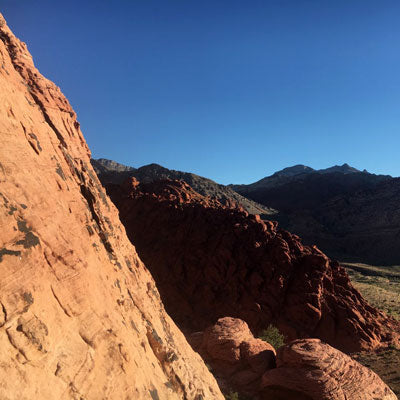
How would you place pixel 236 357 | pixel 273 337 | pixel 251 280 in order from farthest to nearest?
pixel 251 280, pixel 273 337, pixel 236 357

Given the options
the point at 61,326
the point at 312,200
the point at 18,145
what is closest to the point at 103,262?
the point at 61,326

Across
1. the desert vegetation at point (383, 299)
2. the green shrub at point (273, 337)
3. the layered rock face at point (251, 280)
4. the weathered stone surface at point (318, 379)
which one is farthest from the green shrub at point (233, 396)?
the layered rock face at point (251, 280)

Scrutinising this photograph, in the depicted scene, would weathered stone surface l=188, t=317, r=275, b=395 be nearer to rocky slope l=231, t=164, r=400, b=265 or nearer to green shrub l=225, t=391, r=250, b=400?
green shrub l=225, t=391, r=250, b=400

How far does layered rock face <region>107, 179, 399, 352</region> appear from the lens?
27.4 meters

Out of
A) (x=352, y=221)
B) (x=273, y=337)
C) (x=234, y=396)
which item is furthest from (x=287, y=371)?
(x=352, y=221)

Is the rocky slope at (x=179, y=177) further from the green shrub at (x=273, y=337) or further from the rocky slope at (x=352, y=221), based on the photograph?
the green shrub at (x=273, y=337)

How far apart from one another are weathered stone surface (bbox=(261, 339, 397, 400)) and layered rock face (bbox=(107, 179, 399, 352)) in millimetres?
10463

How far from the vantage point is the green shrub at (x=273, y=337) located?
24.3 meters

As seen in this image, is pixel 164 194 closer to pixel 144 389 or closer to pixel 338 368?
pixel 338 368

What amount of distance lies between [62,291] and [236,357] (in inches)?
619

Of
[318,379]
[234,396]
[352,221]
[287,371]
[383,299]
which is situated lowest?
[383,299]

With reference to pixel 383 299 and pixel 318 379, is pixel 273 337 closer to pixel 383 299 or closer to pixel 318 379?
pixel 318 379

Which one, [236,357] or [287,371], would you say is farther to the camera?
[236,357]

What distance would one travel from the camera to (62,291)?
6.29 metres
